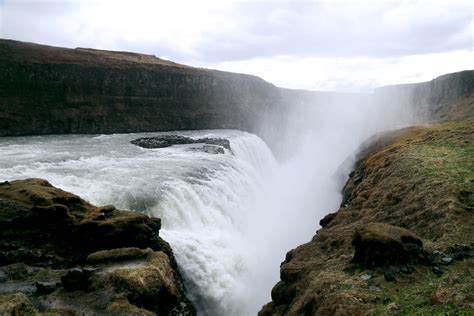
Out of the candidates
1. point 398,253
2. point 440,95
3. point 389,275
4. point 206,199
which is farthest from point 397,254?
point 440,95

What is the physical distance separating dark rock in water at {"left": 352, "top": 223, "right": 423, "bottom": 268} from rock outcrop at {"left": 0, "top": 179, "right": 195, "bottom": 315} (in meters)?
7.67

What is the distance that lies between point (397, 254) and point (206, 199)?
57.0ft

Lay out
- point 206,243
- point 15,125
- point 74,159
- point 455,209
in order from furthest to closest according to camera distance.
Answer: point 15,125
point 74,159
point 206,243
point 455,209

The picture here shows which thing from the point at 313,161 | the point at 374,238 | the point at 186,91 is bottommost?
the point at 313,161

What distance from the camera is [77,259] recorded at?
1691 cm

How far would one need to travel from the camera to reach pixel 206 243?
2394cm

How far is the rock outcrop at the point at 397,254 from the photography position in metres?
12.8

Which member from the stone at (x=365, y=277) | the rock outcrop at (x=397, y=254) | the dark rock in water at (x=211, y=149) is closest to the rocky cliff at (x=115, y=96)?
the dark rock in water at (x=211, y=149)

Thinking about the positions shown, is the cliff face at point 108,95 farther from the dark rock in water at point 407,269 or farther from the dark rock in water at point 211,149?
the dark rock in water at point 407,269

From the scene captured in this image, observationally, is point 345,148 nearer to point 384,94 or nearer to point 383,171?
point 384,94

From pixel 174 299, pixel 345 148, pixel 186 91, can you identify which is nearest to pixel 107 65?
pixel 186 91

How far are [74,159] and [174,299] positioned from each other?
26.2 metres

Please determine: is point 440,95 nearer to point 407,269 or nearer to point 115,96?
point 115,96

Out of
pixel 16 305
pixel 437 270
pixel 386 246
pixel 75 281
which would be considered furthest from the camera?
pixel 386 246
